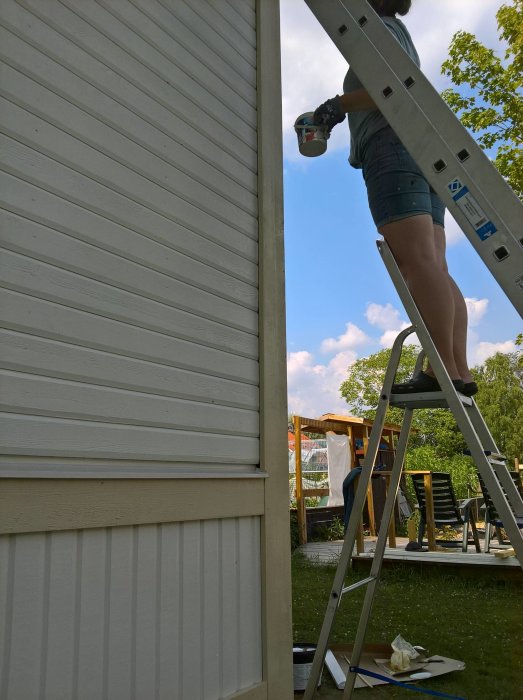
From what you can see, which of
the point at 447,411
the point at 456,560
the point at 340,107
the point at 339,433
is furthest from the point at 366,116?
the point at 447,411

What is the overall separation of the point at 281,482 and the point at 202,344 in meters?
0.76

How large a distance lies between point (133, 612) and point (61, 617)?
0.29 m

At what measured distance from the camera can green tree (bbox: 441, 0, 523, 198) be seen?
9.26 meters

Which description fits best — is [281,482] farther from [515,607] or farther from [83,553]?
[515,607]

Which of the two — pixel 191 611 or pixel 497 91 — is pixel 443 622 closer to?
pixel 191 611

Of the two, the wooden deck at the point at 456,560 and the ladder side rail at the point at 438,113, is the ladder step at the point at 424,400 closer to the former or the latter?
the ladder side rail at the point at 438,113

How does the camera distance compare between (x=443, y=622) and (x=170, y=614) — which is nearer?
(x=170, y=614)

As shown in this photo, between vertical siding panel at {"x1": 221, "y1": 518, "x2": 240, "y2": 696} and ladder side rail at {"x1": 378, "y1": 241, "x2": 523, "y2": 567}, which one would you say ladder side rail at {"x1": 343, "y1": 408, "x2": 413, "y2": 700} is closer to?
ladder side rail at {"x1": 378, "y1": 241, "x2": 523, "y2": 567}

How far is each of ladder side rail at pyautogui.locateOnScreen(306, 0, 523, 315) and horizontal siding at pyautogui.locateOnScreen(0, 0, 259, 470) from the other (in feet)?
2.27

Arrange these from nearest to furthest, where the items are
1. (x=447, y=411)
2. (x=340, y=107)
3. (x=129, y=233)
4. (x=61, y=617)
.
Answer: (x=61, y=617)
(x=129, y=233)
(x=340, y=107)
(x=447, y=411)

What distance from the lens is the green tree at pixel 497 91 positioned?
926 centimetres

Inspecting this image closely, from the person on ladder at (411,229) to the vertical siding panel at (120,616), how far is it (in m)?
1.21

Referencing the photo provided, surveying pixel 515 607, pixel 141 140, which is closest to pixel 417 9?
pixel 141 140

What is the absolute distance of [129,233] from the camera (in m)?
2.12
